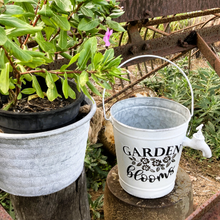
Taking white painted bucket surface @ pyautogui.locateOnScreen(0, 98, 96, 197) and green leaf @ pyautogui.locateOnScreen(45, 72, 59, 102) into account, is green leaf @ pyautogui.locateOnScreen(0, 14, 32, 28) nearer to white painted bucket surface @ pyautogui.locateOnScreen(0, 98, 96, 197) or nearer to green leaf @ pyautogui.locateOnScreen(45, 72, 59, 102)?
green leaf @ pyautogui.locateOnScreen(45, 72, 59, 102)

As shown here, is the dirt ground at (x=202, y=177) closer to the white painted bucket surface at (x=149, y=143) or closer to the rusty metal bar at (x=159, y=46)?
the white painted bucket surface at (x=149, y=143)

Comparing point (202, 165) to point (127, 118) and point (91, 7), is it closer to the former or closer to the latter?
point (127, 118)

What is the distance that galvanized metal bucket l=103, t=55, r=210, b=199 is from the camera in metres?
1.33

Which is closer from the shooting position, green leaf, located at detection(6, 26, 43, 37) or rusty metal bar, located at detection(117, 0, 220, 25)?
green leaf, located at detection(6, 26, 43, 37)

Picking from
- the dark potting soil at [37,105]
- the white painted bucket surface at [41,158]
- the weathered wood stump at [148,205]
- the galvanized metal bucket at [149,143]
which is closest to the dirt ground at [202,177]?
the weathered wood stump at [148,205]

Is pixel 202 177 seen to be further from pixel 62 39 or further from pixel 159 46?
pixel 62 39

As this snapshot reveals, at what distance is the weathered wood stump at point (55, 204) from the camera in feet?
3.83

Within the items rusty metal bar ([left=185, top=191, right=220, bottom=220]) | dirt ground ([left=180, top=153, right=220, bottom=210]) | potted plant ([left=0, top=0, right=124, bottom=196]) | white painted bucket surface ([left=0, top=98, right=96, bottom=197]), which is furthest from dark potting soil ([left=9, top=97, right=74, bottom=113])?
dirt ground ([left=180, top=153, right=220, bottom=210])

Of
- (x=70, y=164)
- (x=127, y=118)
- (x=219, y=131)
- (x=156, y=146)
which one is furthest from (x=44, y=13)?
(x=219, y=131)

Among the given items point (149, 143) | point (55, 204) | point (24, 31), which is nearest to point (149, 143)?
point (149, 143)

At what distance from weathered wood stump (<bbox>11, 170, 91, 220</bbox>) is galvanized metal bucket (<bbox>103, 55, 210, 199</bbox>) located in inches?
12.5

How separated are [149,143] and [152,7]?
2.58 ft

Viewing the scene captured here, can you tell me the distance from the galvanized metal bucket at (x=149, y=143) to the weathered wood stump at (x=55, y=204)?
1.05 feet

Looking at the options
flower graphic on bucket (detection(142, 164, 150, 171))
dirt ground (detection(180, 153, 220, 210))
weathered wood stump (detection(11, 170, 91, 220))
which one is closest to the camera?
weathered wood stump (detection(11, 170, 91, 220))
